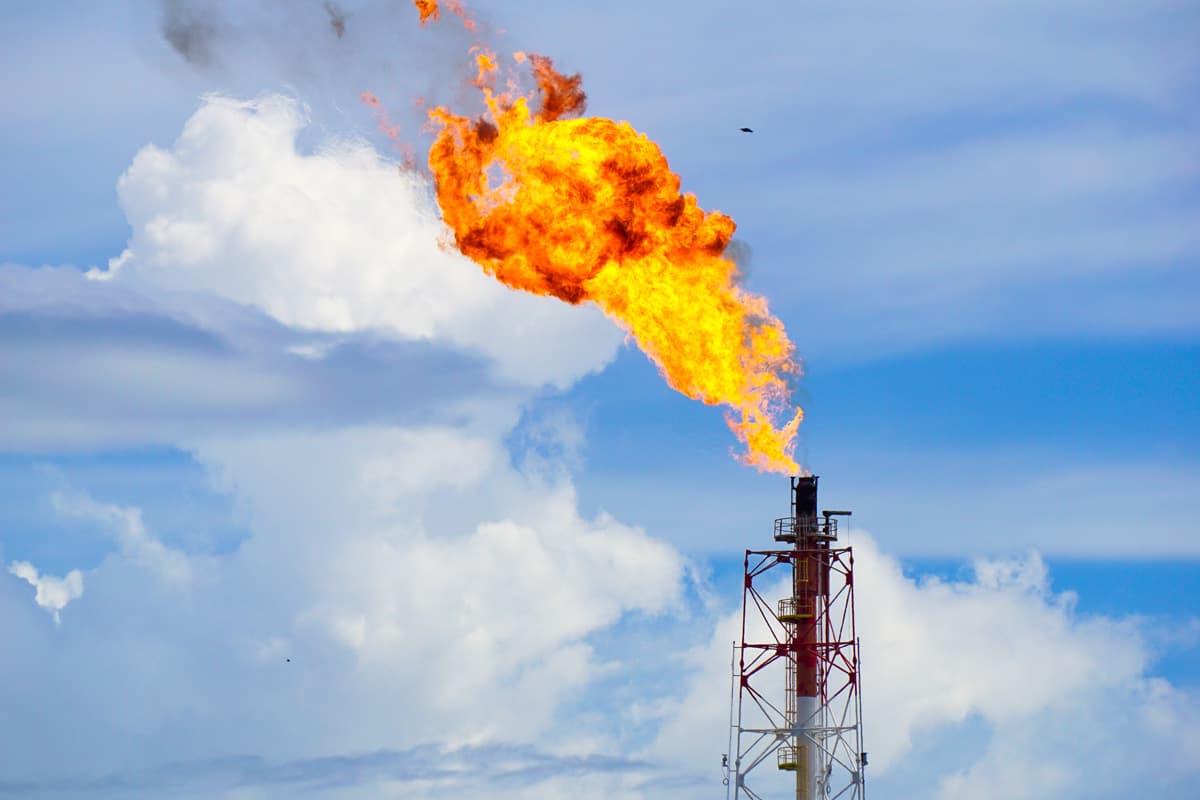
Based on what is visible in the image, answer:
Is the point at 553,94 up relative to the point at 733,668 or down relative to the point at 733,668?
up

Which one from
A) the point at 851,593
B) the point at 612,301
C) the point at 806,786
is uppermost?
the point at 612,301

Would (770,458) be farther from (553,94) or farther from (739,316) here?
(553,94)

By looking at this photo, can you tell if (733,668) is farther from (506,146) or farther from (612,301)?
(506,146)

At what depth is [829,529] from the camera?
16838 cm

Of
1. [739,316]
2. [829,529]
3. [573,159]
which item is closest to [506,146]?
[573,159]

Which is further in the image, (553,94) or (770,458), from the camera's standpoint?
(770,458)

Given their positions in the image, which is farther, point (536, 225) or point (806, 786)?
point (806, 786)

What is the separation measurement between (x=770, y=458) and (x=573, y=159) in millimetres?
27253

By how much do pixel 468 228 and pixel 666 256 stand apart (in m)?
12.4

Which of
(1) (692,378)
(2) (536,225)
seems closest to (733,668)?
(1) (692,378)

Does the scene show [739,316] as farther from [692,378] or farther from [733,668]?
[733,668]

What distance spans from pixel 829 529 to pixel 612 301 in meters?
22.8

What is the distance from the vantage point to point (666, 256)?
155000 mm

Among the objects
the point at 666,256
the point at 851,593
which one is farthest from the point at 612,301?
the point at 851,593
